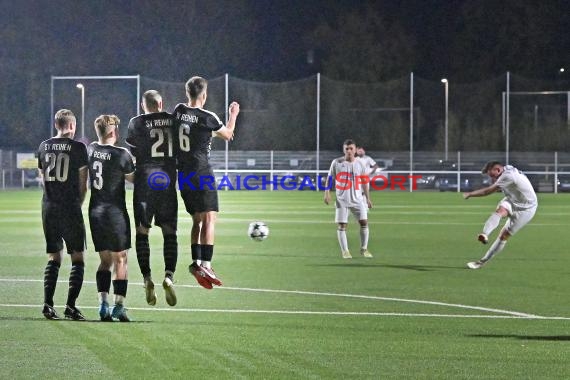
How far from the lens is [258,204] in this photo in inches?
1587

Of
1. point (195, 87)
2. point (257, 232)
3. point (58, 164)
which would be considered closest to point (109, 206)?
point (58, 164)

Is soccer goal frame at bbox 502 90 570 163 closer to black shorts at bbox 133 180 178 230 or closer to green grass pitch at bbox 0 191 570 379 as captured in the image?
green grass pitch at bbox 0 191 570 379

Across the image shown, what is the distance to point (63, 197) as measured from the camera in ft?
33.9

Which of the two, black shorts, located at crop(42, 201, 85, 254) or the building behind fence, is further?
the building behind fence

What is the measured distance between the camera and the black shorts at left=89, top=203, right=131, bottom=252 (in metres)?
10.1

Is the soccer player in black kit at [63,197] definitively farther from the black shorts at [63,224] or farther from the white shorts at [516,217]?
the white shorts at [516,217]

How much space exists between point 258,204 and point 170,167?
30.0m

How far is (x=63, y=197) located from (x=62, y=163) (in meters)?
0.36

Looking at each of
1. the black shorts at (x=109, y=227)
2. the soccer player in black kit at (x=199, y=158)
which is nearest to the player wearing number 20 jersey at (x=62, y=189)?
the black shorts at (x=109, y=227)

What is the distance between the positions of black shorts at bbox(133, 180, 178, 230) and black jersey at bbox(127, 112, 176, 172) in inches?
10.5

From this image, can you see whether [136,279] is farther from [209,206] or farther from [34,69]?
[34,69]

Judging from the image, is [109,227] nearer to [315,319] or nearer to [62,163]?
[62,163]

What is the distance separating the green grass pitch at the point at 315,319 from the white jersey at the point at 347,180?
1.00 m

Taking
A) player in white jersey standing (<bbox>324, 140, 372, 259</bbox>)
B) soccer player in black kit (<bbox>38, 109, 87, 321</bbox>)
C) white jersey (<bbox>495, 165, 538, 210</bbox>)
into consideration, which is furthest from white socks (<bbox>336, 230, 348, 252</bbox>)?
soccer player in black kit (<bbox>38, 109, 87, 321</bbox>)
